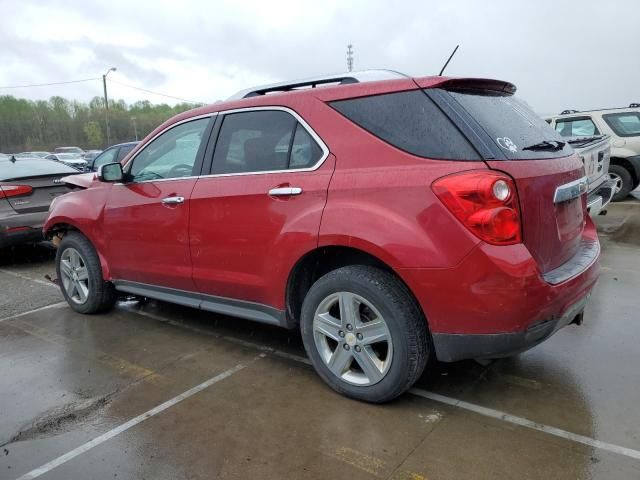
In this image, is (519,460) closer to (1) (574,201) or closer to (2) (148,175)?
(1) (574,201)

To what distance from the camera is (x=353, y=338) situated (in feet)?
9.56

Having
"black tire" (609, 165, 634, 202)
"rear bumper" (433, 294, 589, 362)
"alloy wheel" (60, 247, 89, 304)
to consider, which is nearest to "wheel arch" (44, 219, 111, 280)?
"alloy wheel" (60, 247, 89, 304)

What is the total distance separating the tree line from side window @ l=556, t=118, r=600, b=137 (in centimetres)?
6612

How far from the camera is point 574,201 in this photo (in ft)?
9.89

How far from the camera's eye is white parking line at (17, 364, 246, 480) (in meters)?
2.53

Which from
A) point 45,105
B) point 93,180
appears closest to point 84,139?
point 45,105

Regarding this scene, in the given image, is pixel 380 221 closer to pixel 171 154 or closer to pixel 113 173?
pixel 171 154

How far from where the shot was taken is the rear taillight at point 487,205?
2.44 metres

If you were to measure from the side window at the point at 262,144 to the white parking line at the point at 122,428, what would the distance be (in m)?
1.37


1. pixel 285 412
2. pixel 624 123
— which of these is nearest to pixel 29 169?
pixel 285 412

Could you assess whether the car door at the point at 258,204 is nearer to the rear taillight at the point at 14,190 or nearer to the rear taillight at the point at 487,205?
the rear taillight at the point at 487,205

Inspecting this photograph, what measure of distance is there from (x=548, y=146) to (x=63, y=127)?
3427 inches

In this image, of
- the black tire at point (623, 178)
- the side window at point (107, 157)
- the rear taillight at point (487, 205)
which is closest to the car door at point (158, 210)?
the rear taillight at point (487, 205)

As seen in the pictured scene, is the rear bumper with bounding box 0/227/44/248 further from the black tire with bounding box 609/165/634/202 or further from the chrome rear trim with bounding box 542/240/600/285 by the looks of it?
the black tire with bounding box 609/165/634/202
